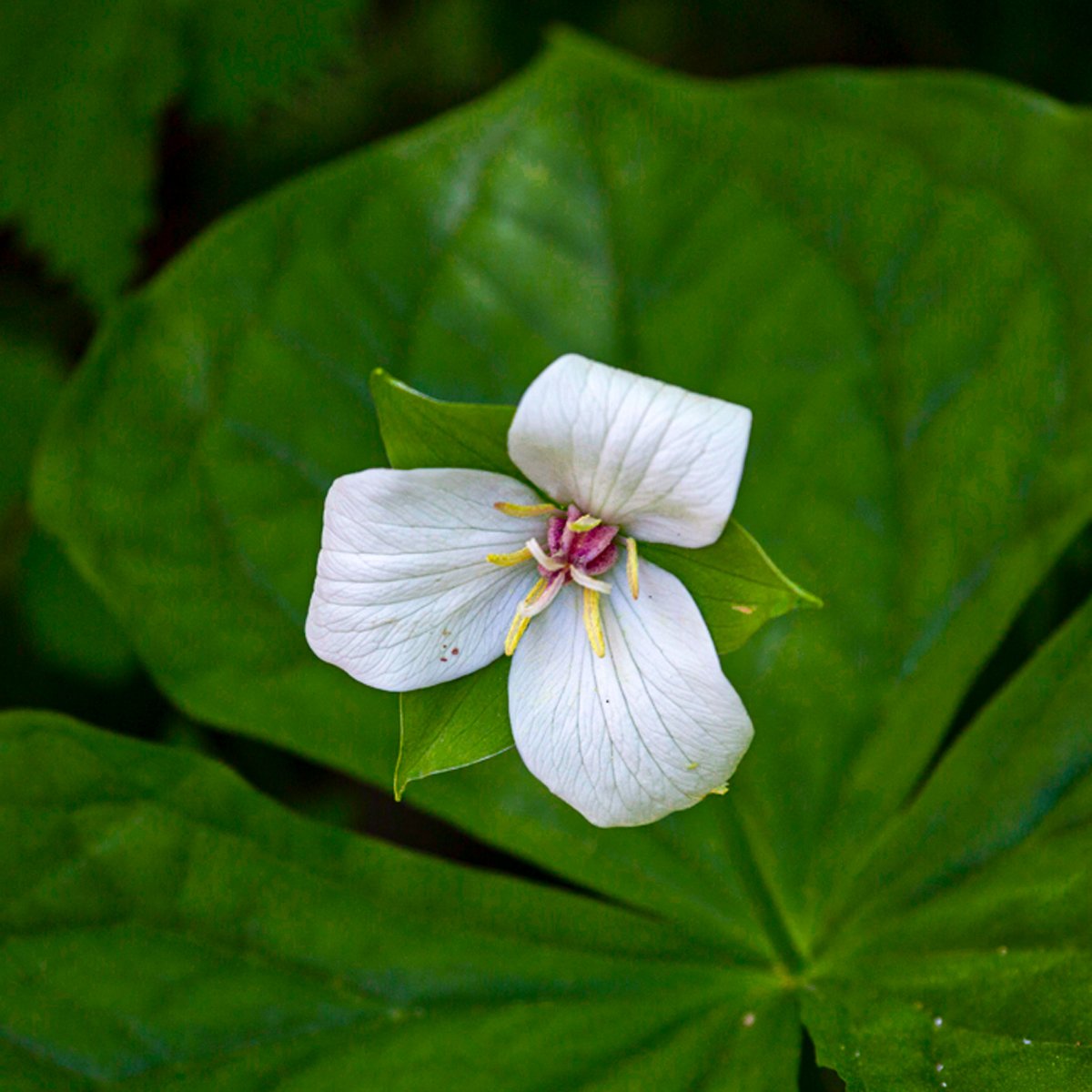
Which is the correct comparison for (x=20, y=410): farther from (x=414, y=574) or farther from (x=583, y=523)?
(x=583, y=523)

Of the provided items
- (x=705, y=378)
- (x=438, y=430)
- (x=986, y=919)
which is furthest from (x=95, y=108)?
(x=986, y=919)

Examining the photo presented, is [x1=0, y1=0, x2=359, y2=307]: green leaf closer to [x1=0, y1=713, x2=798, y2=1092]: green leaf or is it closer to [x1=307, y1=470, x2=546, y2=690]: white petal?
[x1=0, y1=713, x2=798, y2=1092]: green leaf

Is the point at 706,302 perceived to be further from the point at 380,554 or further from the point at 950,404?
the point at 380,554

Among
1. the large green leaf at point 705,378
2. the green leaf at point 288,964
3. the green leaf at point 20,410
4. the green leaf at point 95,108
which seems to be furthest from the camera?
the green leaf at point 20,410

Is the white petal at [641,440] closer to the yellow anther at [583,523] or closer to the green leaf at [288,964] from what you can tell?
the yellow anther at [583,523]

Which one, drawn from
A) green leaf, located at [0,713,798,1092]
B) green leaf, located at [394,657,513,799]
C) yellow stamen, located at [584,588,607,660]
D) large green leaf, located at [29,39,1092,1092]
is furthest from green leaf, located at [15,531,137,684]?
yellow stamen, located at [584,588,607,660]

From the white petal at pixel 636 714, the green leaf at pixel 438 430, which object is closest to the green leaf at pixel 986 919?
the white petal at pixel 636 714
